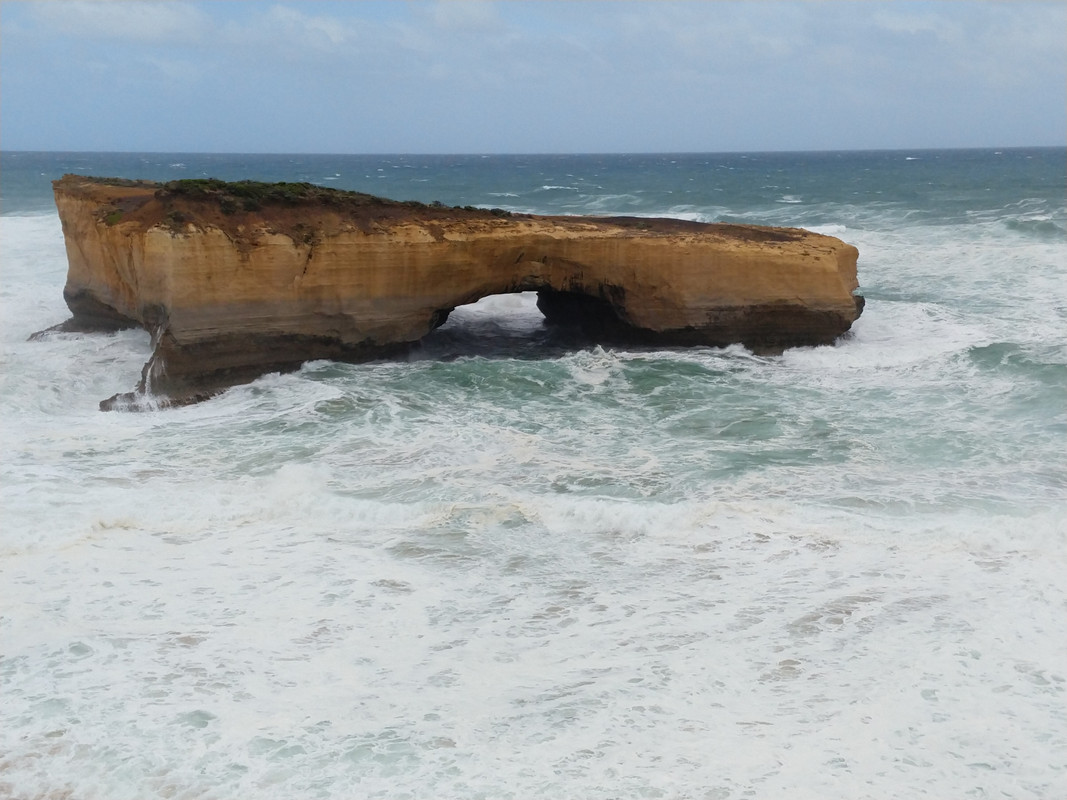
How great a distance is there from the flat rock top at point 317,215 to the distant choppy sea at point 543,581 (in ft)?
6.41

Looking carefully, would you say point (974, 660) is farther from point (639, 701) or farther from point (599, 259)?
point (599, 259)

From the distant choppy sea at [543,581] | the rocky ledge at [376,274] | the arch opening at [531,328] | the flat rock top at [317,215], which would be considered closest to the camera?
the distant choppy sea at [543,581]

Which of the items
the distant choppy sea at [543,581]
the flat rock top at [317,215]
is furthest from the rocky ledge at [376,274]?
→ the distant choppy sea at [543,581]

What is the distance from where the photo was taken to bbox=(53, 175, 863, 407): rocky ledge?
12.8 meters

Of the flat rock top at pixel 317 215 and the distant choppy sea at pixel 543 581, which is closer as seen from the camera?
the distant choppy sea at pixel 543 581

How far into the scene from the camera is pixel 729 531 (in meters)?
8.59

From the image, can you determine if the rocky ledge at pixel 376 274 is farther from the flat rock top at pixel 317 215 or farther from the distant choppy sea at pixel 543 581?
the distant choppy sea at pixel 543 581

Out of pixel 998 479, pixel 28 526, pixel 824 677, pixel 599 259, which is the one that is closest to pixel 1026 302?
pixel 599 259

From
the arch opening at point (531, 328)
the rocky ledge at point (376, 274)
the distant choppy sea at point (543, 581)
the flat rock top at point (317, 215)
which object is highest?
the flat rock top at point (317, 215)

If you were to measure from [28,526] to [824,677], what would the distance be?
656 centimetres

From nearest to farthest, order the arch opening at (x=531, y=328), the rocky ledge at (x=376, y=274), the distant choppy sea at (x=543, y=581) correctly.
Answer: the distant choppy sea at (x=543, y=581)
the rocky ledge at (x=376, y=274)
the arch opening at (x=531, y=328)

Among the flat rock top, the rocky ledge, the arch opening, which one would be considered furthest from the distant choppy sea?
the flat rock top

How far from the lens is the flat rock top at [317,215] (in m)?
13.1

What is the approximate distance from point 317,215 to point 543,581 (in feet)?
25.4
